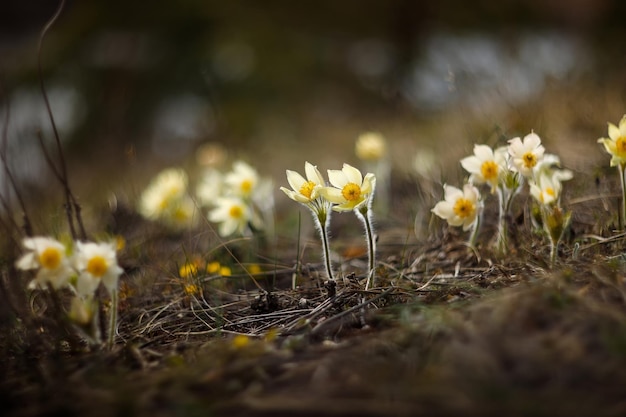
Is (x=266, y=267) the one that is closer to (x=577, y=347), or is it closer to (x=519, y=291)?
(x=519, y=291)

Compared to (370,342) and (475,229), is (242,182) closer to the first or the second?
(475,229)

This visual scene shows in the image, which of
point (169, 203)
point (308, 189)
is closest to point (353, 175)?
point (308, 189)

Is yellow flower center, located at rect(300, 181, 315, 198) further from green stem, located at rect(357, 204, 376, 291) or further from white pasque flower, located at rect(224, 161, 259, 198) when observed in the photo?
white pasque flower, located at rect(224, 161, 259, 198)

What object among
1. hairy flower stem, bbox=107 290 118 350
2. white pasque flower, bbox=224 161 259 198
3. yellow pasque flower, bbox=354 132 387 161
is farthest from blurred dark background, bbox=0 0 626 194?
hairy flower stem, bbox=107 290 118 350

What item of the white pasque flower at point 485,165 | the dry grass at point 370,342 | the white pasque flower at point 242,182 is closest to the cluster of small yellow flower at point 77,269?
the dry grass at point 370,342

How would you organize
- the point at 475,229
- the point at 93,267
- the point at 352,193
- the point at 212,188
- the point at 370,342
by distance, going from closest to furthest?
1. the point at 370,342
2. the point at 93,267
3. the point at 352,193
4. the point at 475,229
5. the point at 212,188

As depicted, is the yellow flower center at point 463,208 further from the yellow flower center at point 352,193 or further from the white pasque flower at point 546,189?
the yellow flower center at point 352,193

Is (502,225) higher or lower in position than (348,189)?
lower
